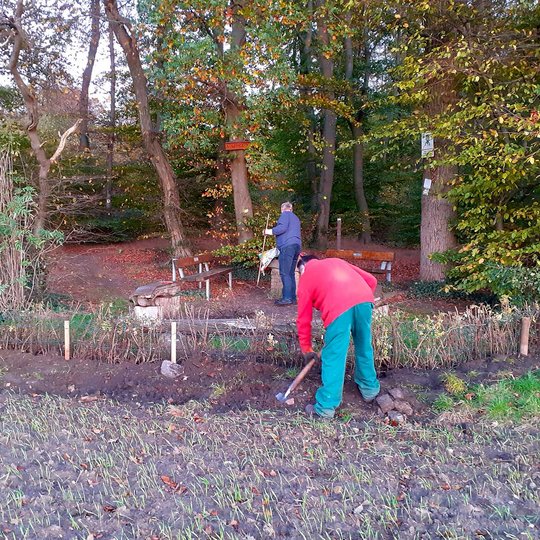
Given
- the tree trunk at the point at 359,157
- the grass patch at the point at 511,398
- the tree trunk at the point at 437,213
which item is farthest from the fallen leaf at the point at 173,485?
the tree trunk at the point at 359,157

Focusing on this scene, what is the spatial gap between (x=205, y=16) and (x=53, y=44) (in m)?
6.57

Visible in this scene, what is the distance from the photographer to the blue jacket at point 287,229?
29.8 ft

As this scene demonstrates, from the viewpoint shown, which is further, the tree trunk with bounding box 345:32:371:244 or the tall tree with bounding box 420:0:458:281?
the tree trunk with bounding box 345:32:371:244

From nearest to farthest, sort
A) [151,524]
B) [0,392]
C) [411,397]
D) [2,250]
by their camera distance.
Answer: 1. [151,524]
2. [411,397]
3. [0,392]
4. [2,250]

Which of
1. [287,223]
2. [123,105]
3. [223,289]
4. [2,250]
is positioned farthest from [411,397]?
[123,105]

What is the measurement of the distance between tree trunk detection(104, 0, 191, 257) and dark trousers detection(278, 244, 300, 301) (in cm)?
519

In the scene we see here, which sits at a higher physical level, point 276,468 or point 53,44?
point 53,44

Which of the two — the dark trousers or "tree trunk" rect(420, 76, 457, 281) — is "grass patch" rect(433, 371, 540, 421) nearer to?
the dark trousers

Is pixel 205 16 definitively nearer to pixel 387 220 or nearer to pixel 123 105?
pixel 123 105

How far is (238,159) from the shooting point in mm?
12461

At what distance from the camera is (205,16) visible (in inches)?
431

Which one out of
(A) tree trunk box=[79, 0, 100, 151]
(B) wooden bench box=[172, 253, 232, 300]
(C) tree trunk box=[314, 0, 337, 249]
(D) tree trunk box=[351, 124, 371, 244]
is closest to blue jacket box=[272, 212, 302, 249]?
(B) wooden bench box=[172, 253, 232, 300]

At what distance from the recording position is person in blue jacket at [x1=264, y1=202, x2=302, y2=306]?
9.09 metres

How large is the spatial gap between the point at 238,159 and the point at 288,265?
4.25 meters
